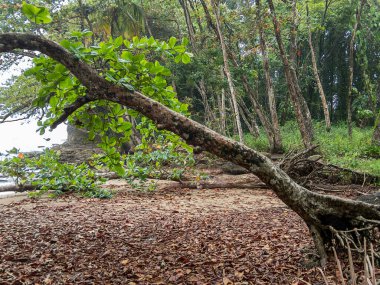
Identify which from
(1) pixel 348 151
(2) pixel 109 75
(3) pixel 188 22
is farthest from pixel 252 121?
(2) pixel 109 75

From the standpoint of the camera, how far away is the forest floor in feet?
9.36

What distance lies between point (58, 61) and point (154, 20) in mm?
16781

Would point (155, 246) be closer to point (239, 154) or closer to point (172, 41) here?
point (239, 154)

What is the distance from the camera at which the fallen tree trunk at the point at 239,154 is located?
2.80 metres

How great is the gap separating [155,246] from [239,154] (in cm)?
158

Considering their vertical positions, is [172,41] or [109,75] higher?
[172,41]

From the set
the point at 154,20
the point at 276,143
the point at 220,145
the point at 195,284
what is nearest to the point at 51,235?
the point at 195,284

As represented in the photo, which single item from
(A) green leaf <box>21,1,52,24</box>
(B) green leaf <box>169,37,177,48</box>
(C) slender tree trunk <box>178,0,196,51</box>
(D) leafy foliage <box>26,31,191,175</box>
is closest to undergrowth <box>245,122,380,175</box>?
(C) slender tree trunk <box>178,0,196,51</box>

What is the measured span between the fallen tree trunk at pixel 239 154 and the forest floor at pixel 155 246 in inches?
14.8

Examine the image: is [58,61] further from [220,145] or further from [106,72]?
[220,145]

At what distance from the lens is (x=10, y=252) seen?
342 centimetres

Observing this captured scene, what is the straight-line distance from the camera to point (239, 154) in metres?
2.79

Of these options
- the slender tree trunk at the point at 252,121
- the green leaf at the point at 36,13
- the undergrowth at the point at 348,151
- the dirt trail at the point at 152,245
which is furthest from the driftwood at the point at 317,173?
the slender tree trunk at the point at 252,121

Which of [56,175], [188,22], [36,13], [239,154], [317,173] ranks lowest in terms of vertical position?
[317,173]
